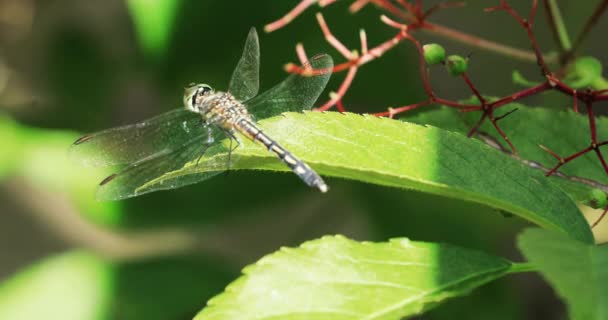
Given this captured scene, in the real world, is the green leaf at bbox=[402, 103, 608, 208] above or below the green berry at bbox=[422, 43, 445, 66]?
below

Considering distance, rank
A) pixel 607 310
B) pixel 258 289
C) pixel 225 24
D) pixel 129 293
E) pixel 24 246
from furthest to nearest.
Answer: pixel 24 246
pixel 225 24
pixel 129 293
pixel 258 289
pixel 607 310

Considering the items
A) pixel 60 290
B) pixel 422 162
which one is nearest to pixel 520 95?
pixel 422 162

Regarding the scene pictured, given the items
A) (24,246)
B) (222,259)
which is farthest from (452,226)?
(24,246)

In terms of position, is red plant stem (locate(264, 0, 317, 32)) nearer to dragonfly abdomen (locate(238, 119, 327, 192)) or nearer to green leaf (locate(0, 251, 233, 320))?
dragonfly abdomen (locate(238, 119, 327, 192))

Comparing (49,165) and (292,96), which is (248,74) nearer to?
(292,96)

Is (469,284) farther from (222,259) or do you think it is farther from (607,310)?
(222,259)

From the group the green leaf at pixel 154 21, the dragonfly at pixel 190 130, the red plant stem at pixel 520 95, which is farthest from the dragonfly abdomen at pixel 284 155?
the green leaf at pixel 154 21

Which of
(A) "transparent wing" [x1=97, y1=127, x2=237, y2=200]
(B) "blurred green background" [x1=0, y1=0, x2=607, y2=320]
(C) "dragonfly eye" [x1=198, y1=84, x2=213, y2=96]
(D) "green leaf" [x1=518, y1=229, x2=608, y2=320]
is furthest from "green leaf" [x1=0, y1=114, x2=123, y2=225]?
(D) "green leaf" [x1=518, y1=229, x2=608, y2=320]
